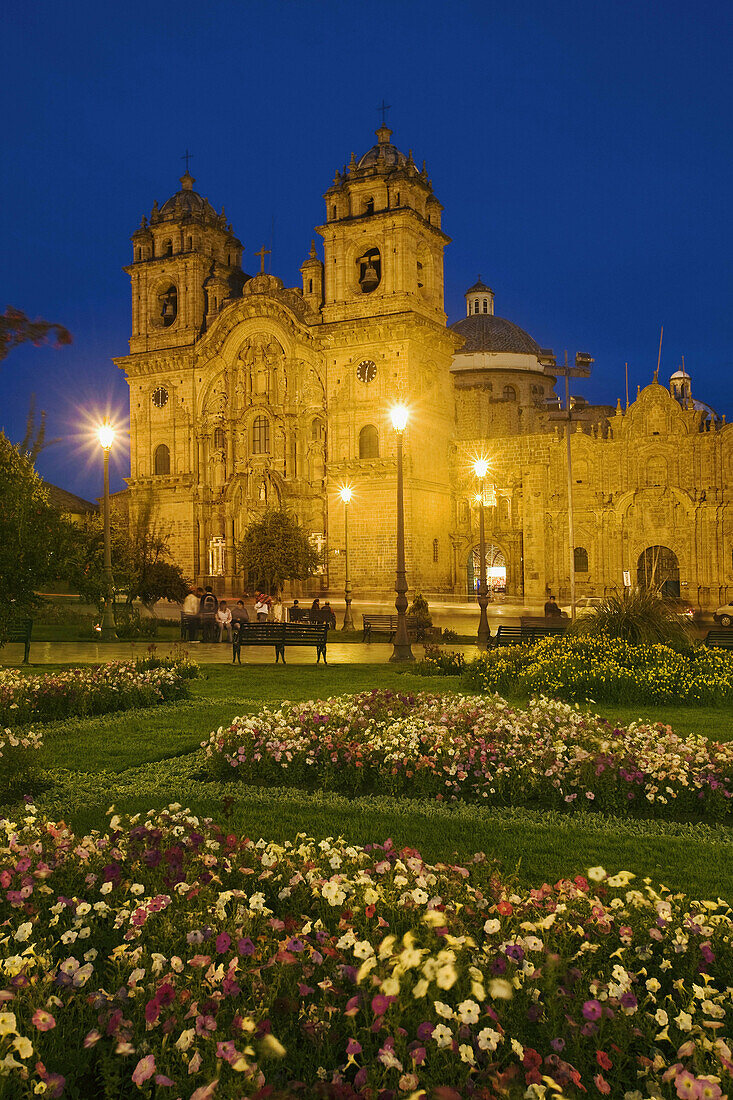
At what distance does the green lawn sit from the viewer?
5.97 metres

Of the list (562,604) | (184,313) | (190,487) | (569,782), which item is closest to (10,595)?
(569,782)

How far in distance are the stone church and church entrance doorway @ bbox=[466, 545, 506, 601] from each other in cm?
13

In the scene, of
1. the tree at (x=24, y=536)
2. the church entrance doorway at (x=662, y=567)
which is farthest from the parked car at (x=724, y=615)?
the tree at (x=24, y=536)

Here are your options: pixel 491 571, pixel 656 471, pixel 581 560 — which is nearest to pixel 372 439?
pixel 491 571

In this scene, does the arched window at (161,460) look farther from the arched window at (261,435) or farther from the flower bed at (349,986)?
the flower bed at (349,986)

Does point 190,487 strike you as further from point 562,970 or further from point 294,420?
point 562,970

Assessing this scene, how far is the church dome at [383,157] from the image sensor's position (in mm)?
43219

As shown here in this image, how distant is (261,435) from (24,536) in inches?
1563

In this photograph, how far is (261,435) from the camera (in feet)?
156

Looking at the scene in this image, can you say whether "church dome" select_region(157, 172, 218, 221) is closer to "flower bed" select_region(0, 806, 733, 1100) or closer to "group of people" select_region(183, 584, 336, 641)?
"group of people" select_region(183, 584, 336, 641)

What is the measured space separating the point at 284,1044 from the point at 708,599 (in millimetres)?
37812

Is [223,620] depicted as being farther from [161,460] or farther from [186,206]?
[186,206]

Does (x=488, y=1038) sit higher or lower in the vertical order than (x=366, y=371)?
lower

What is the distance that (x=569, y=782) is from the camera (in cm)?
748
